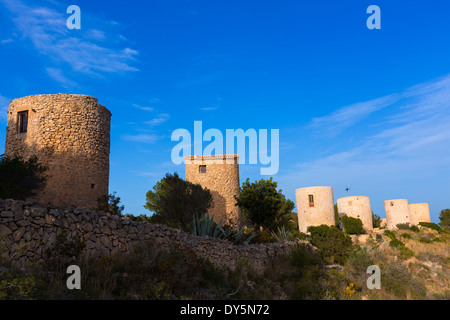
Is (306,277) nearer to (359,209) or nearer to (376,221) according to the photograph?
(359,209)

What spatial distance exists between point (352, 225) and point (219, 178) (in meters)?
12.7

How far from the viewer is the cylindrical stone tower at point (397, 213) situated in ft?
125

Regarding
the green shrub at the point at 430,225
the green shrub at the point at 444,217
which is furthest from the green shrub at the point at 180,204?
the green shrub at the point at 444,217

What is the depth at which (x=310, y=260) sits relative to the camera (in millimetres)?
16281

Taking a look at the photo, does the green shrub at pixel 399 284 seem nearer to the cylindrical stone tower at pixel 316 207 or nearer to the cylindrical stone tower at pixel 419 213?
the cylindrical stone tower at pixel 316 207

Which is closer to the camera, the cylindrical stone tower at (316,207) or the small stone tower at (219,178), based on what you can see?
the cylindrical stone tower at (316,207)

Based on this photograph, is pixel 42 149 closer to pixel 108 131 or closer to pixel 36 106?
pixel 36 106

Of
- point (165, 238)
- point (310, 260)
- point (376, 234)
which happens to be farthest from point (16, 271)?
point (376, 234)

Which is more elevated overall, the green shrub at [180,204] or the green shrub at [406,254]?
the green shrub at [180,204]

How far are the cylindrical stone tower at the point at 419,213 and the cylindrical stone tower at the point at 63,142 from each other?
3544cm

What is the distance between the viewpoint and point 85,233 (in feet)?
26.5

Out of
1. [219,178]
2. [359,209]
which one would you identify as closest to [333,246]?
[219,178]

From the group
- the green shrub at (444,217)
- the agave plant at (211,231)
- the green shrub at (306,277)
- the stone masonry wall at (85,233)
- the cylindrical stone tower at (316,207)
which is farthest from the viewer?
the green shrub at (444,217)

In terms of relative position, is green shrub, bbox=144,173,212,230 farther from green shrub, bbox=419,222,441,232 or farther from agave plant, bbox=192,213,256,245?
green shrub, bbox=419,222,441,232
